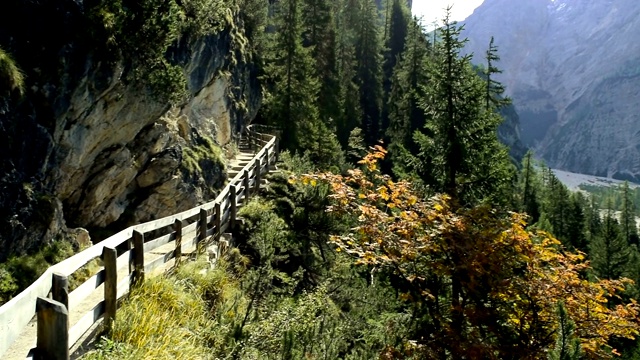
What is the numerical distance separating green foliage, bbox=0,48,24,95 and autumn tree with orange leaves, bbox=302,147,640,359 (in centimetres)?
474

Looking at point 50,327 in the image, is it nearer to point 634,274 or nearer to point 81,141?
point 81,141

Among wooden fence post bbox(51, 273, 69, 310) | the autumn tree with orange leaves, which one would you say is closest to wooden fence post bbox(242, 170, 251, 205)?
the autumn tree with orange leaves

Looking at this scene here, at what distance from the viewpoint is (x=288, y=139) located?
1091 inches

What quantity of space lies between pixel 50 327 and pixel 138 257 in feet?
6.90

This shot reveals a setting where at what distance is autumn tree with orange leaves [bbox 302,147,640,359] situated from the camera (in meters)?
7.39

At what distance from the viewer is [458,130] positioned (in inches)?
569

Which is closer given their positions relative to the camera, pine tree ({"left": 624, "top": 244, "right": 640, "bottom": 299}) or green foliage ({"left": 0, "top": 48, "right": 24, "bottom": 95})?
green foliage ({"left": 0, "top": 48, "right": 24, "bottom": 95})

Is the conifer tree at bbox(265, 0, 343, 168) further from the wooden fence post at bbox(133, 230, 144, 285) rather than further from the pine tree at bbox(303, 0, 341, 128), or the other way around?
the wooden fence post at bbox(133, 230, 144, 285)

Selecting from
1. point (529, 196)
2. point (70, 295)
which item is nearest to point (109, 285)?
point (70, 295)

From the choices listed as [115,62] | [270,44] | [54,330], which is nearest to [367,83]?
[270,44]

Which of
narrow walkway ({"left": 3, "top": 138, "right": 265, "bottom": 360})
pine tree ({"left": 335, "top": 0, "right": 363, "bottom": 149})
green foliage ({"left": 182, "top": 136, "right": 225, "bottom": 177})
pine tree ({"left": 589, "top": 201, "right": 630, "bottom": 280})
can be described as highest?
pine tree ({"left": 335, "top": 0, "right": 363, "bottom": 149})

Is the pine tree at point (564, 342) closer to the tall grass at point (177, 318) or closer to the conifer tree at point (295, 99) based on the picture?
the tall grass at point (177, 318)

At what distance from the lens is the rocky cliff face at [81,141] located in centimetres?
780

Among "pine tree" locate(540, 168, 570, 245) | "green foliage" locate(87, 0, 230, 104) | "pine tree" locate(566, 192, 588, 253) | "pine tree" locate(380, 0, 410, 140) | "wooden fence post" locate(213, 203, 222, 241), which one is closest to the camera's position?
"green foliage" locate(87, 0, 230, 104)
